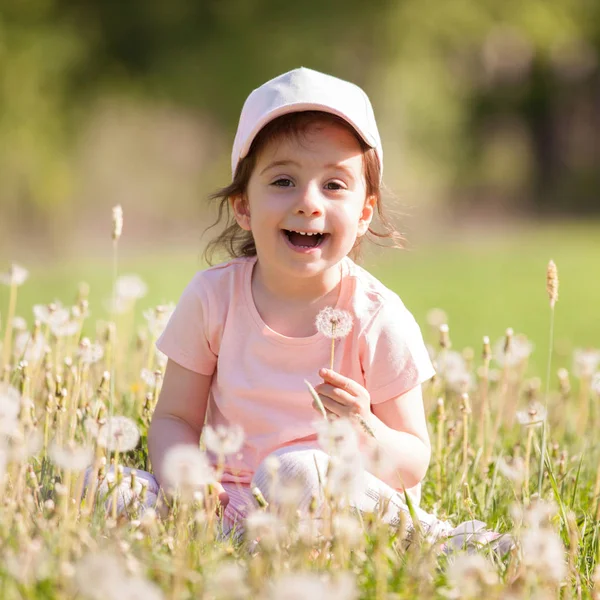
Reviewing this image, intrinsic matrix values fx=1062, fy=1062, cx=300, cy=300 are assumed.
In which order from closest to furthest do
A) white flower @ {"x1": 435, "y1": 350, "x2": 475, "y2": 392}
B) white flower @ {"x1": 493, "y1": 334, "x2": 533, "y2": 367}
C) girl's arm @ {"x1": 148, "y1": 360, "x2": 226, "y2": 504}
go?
1. girl's arm @ {"x1": 148, "y1": 360, "x2": 226, "y2": 504}
2. white flower @ {"x1": 435, "y1": 350, "x2": 475, "y2": 392}
3. white flower @ {"x1": 493, "y1": 334, "x2": 533, "y2": 367}

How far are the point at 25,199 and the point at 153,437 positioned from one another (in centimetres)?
1330

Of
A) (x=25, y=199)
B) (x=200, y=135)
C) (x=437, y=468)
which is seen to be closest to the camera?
(x=437, y=468)

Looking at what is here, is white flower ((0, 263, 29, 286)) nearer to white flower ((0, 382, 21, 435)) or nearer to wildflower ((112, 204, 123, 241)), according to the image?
wildflower ((112, 204, 123, 241))

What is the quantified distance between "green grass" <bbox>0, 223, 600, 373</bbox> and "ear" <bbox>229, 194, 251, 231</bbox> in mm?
3986

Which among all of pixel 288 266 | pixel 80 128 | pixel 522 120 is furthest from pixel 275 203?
pixel 522 120

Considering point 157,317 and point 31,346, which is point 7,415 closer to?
point 31,346

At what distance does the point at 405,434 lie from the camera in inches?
109

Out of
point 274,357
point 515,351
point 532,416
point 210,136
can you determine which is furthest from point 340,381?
point 210,136

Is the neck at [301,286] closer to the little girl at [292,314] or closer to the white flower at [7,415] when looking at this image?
the little girl at [292,314]

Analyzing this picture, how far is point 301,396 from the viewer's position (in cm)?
284

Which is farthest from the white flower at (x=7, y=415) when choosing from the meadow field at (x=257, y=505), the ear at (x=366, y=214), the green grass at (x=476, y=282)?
the green grass at (x=476, y=282)

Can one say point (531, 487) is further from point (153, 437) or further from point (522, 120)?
point (522, 120)

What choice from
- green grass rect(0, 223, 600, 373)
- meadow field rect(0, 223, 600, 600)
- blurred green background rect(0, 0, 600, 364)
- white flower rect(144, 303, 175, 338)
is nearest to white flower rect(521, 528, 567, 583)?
meadow field rect(0, 223, 600, 600)

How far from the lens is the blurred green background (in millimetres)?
14039
